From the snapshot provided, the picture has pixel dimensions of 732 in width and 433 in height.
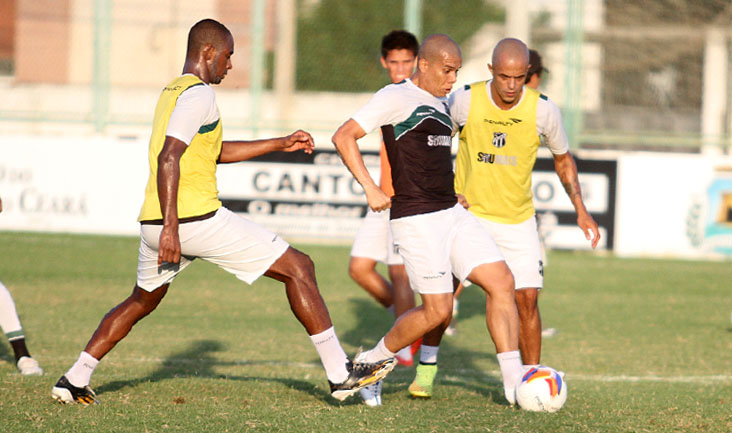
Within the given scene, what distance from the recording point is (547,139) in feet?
22.2

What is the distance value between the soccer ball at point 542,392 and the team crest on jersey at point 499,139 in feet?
5.15

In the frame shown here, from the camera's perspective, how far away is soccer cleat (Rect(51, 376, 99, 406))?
581cm

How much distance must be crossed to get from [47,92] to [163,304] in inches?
337

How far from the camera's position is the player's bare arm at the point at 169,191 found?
17.8 ft

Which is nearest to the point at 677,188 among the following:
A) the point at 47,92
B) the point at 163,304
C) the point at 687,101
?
the point at 687,101

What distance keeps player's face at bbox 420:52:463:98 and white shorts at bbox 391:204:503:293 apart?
751 mm

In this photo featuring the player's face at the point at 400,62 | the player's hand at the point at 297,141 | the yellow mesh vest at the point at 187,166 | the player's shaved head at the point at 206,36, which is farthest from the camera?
the player's face at the point at 400,62

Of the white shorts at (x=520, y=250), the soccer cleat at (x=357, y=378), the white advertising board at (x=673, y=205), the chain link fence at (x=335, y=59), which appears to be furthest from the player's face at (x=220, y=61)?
the chain link fence at (x=335, y=59)

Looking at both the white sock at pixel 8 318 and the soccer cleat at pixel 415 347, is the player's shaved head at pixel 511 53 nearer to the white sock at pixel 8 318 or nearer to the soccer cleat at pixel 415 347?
the soccer cleat at pixel 415 347

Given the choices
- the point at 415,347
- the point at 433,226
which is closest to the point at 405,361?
the point at 415,347

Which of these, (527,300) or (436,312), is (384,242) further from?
(436,312)

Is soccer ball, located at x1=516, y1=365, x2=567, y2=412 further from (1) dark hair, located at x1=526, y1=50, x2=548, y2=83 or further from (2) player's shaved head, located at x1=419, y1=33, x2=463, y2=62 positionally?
(1) dark hair, located at x1=526, y1=50, x2=548, y2=83

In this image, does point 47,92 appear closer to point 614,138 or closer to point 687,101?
point 614,138

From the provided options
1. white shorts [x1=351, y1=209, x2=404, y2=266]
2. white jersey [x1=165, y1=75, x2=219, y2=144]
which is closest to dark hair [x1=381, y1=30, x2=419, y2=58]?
white shorts [x1=351, y1=209, x2=404, y2=266]
